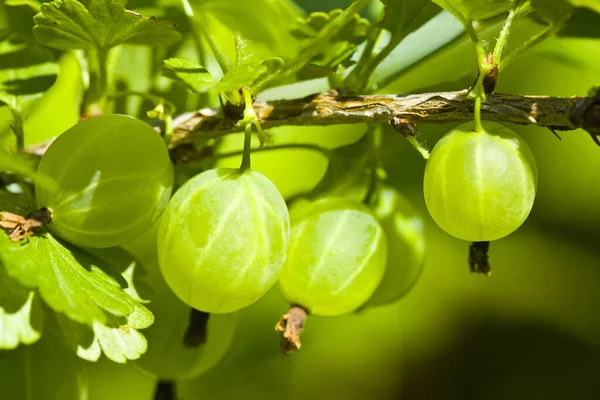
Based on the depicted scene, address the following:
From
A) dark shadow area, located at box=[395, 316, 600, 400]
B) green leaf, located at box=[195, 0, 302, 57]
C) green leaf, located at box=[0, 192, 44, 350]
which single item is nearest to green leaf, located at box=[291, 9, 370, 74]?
green leaf, located at box=[195, 0, 302, 57]

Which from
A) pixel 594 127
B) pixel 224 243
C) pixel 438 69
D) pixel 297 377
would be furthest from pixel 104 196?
pixel 297 377

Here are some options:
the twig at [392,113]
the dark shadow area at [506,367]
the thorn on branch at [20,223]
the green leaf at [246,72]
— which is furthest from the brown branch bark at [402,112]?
the dark shadow area at [506,367]

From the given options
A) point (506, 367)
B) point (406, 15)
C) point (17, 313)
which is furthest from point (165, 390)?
point (506, 367)

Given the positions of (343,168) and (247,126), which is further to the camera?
(343,168)

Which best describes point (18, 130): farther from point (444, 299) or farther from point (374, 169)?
point (444, 299)

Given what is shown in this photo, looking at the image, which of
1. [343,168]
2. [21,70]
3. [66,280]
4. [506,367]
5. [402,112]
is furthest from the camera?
[506,367]

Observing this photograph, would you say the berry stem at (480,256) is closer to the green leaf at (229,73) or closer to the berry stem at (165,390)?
the green leaf at (229,73)
